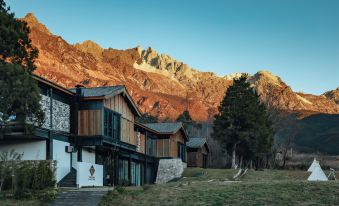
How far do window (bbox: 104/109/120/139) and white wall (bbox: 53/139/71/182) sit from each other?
3.01 metres

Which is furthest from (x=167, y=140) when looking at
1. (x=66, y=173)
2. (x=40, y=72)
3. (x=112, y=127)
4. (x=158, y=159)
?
(x=40, y=72)

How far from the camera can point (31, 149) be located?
2866 centimetres

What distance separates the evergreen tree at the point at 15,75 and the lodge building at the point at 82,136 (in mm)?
3395

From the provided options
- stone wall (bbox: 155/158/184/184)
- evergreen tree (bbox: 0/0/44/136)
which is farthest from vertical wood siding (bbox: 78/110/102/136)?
stone wall (bbox: 155/158/184/184)

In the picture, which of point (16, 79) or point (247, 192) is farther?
point (247, 192)

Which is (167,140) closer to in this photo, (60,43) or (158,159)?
(158,159)

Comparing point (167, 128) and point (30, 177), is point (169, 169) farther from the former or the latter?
point (30, 177)

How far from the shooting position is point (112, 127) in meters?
33.4

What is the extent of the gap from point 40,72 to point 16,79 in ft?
419

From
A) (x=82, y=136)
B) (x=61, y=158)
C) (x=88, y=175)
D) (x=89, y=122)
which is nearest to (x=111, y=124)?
(x=89, y=122)

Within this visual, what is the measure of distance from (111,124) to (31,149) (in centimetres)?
620

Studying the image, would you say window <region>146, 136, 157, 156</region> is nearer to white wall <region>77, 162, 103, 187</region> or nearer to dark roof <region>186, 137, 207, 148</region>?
dark roof <region>186, 137, 207, 148</region>

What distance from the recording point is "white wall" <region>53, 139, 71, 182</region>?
29.1 metres

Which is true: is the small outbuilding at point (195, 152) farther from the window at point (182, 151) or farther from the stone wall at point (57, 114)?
the stone wall at point (57, 114)
